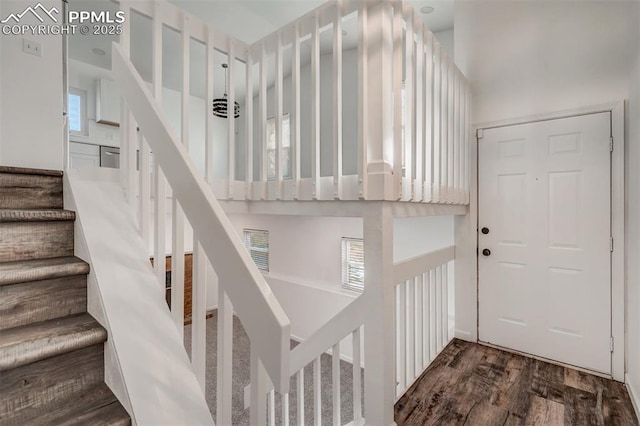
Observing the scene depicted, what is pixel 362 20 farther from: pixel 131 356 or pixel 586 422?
pixel 586 422

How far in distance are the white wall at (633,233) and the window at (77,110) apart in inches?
257

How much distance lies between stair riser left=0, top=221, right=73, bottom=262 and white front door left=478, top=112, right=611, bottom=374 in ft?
9.89

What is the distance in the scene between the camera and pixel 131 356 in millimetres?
966

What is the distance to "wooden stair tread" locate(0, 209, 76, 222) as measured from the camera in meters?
1.17

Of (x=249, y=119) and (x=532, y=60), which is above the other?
(x=532, y=60)

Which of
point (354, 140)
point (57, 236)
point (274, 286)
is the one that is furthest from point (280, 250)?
point (57, 236)

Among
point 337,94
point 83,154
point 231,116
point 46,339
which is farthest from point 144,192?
point 83,154

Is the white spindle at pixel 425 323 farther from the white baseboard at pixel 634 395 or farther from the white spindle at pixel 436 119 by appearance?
the white baseboard at pixel 634 395

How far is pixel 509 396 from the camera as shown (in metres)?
2.11

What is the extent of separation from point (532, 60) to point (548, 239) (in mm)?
1525

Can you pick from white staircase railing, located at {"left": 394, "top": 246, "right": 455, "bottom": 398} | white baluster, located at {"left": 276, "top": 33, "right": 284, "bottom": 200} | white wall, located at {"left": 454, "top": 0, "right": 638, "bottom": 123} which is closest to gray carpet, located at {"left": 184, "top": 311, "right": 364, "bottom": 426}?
white staircase railing, located at {"left": 394, "top": 246, "right": 455, "bottom": 398}

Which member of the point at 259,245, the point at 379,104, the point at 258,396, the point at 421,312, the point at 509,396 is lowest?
the point at 509,396

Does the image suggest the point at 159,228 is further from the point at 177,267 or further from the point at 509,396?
the point at 509,396

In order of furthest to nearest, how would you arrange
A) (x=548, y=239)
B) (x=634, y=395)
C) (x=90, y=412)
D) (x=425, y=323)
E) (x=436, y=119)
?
1. (x=548, y=239)
2. (x=425, y=323)
3. (x=436, y=119)
4. (x=634, y=395)
5. (x=90, y=412)
